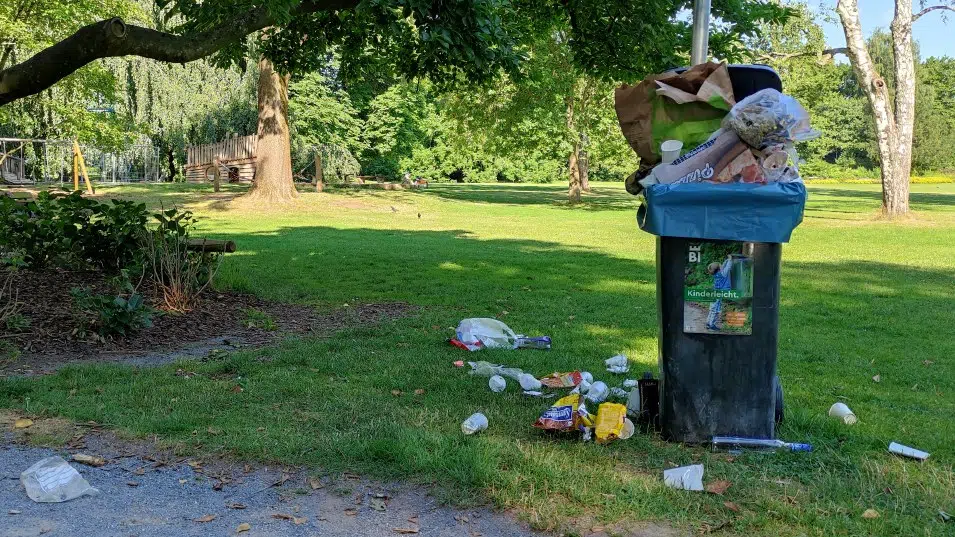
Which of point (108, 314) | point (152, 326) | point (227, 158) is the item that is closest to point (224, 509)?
point (108, 314)

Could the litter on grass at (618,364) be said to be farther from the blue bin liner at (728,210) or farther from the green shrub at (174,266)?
the green shrub at (174,266)

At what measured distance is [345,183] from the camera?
37312 mm

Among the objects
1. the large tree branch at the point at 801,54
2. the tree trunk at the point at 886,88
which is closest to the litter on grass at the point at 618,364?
the tree trunk at the point at 886,88

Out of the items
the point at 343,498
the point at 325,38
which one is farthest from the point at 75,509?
the point at 325,38

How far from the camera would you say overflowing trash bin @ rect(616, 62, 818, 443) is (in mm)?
3871

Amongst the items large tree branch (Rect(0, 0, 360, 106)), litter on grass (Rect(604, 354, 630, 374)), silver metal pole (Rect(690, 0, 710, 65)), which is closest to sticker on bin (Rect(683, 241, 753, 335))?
silver metal pole (Rect(690, 0, 710, 65))

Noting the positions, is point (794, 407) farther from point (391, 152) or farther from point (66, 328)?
point (391, 152)

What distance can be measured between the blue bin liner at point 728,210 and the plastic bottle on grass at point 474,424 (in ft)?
4.56

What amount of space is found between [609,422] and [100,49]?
5165 mm

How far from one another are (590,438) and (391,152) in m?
45.4

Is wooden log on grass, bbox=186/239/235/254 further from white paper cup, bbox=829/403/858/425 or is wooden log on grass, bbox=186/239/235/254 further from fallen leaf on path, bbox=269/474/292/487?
white paper cup, bbox=829/403/858/425

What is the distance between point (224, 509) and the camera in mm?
3361

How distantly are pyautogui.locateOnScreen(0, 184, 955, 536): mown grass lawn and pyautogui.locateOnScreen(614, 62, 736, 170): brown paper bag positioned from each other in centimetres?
163

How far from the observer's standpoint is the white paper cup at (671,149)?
4.02m
